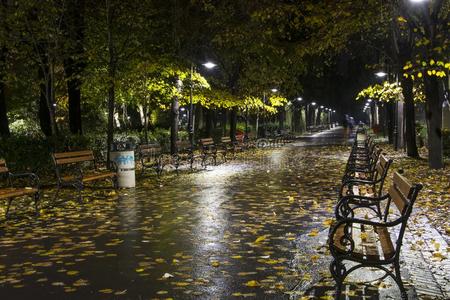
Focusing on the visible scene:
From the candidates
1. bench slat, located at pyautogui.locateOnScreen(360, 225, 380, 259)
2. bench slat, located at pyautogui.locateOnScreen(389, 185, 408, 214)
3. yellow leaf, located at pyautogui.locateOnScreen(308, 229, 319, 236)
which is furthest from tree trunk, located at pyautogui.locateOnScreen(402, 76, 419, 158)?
bench slat, located at pyautogui.locateOnScreen(389, 185, 408, 214)

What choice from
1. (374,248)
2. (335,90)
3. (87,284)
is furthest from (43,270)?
(335,90)

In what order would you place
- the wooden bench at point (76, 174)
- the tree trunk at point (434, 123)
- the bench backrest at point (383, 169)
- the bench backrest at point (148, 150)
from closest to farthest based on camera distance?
the bench backrest at point (383, 169), the wooden bench at point (76, 174), the tree trunk at point (434, 123), the bench backrest at point (148, 150)

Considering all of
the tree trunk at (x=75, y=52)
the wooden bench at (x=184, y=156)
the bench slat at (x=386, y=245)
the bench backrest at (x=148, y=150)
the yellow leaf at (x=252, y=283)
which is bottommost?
the yellow leaf at (x=252, y=283)

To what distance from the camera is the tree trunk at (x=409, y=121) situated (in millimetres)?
23072

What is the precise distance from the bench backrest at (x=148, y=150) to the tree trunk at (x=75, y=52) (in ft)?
10.0

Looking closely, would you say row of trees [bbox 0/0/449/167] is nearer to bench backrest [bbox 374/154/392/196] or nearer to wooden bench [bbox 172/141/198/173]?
wooden bench [bbox 172/141/198/173]

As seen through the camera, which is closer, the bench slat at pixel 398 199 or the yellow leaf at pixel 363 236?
the bench slat at pixel 398 199

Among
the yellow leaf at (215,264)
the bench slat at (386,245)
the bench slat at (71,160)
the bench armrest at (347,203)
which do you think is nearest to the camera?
the bench slat at (386,245)

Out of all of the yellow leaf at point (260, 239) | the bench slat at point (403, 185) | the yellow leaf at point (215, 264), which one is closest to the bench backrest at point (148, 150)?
the yellow leaf at point (260, 239)

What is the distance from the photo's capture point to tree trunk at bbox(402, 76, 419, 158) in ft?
75.7

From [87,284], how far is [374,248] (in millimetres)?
3521

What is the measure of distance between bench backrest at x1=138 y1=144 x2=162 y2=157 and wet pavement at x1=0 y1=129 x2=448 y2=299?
16.1 feet

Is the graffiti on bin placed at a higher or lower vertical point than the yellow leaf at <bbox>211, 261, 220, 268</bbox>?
higher

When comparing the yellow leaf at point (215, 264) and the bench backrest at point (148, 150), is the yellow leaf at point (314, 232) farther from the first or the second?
the bench backrest at point (148, 150)
